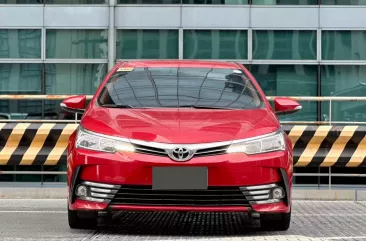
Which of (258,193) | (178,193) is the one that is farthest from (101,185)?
(258,193)

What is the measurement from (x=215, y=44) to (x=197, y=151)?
13542 mm

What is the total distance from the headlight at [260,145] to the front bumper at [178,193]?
0.05 m

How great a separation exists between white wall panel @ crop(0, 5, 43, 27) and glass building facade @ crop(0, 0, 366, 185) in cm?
2

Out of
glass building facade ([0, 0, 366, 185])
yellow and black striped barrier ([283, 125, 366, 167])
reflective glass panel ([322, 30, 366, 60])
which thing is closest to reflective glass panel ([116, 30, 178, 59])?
glass building facade ([0, 0, 366, 185])

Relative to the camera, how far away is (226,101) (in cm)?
866

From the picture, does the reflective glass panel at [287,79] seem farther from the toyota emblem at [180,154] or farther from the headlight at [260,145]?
the toyota emblem at [180,154]

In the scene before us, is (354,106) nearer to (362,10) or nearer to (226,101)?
(362,10)

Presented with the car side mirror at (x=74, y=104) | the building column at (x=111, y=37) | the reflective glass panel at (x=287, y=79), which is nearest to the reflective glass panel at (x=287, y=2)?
the reflective glass panel at (x=287, y=79)

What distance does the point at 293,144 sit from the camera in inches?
498

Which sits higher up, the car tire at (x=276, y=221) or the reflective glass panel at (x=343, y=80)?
the reflective glass panel at (x=343, y=80)

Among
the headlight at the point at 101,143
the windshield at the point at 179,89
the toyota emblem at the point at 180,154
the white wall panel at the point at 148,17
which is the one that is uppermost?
the white wall panel at the point at 148,17

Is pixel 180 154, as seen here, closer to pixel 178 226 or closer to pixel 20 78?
pixel 178 226

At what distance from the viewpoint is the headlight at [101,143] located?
7.57 metres

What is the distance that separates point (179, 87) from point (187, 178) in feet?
5.34
